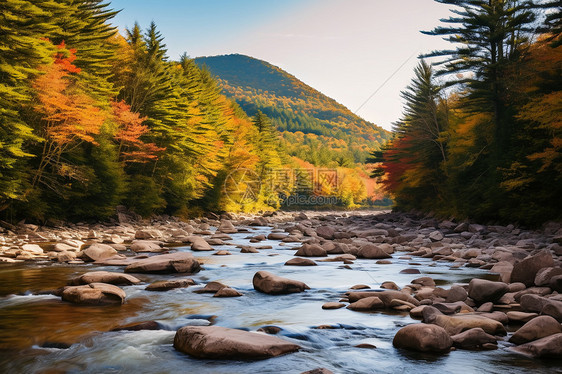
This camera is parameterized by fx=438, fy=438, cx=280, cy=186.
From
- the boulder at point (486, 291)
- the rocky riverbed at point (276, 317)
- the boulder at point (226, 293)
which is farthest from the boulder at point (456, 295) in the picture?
the boulder at point (226, 293)

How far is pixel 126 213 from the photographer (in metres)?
28.0

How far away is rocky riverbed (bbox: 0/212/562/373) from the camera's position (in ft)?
15.2

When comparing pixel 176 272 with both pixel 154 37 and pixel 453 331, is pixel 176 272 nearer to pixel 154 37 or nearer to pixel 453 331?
pixel 453 331

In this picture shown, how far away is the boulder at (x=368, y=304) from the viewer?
22.2 ft

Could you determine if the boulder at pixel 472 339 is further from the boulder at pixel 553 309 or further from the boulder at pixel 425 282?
the boulder at pixel 425 282

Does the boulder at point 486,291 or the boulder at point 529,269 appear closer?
the boulder at point 486,291

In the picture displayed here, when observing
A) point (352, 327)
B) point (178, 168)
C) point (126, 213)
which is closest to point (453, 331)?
point (352, 327)

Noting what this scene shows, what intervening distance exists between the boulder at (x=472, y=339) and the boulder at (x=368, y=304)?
1.85 m

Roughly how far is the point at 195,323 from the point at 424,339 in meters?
3.05

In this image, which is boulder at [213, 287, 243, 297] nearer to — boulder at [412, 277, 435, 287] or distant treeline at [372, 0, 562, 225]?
boulder at [412, 277, 435, 287]

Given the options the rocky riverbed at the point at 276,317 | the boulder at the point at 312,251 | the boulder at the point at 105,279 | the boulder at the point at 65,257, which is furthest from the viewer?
the boulder at the point at 312,251

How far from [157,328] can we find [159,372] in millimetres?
1577

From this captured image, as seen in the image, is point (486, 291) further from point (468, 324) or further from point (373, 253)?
point (373, 253)

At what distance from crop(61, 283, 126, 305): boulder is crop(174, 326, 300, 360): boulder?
8.16 feet
